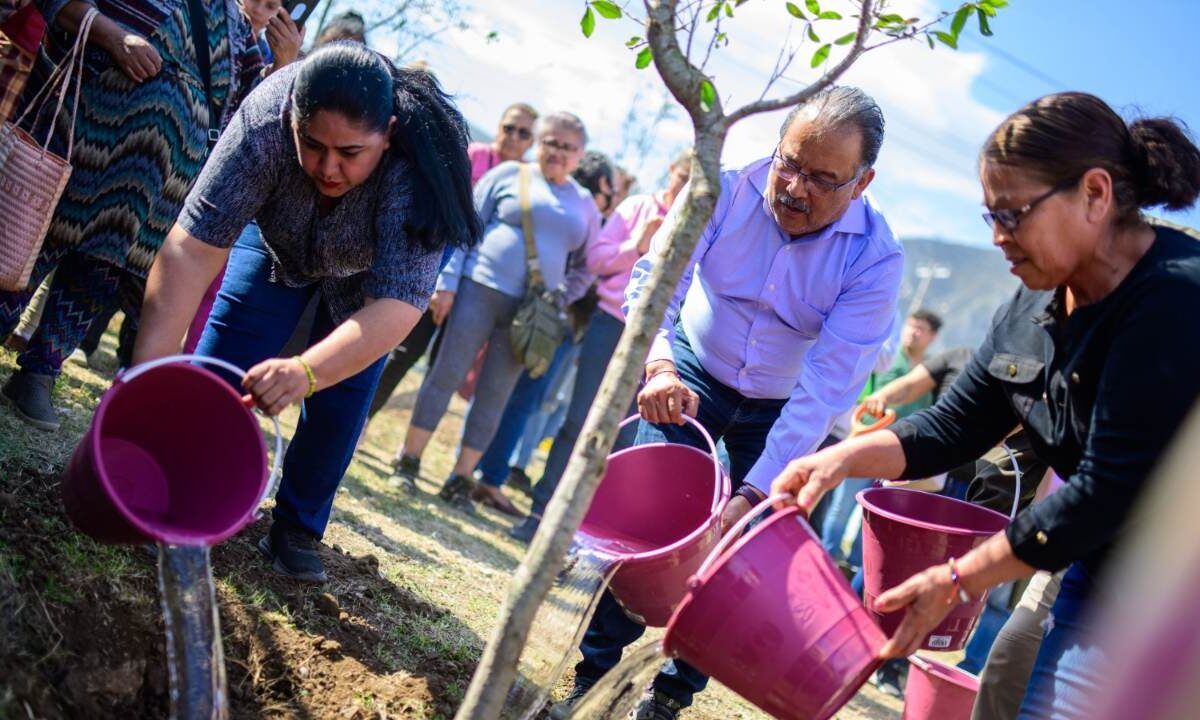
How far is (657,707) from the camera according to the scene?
337 cm

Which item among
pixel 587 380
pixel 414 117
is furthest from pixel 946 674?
pixel 587 380

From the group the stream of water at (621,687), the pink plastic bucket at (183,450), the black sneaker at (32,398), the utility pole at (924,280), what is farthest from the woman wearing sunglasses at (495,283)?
the utility pole at (924,280)

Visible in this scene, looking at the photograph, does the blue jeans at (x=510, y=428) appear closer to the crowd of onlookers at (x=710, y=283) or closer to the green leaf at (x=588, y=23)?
the crowd of onlookers at (x=710, y=283)

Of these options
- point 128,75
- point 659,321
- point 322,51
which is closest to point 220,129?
point 128,75

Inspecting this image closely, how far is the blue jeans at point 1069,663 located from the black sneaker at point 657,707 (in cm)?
128

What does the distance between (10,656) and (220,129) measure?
97.4 inches

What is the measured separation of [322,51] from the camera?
9.56ft

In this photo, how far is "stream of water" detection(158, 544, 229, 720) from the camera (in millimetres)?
2457

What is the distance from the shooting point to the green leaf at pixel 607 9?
2432mm

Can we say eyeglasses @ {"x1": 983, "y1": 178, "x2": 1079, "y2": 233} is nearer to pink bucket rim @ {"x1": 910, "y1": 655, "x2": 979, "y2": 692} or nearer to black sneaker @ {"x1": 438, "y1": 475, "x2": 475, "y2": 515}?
pink bucket rim @ {"x1": 910, "y1": 655, "x2": 979, "y2": 692}

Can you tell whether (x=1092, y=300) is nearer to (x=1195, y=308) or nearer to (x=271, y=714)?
(x=1195, y=308)

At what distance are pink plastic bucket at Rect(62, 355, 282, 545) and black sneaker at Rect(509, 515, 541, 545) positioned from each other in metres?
3.34

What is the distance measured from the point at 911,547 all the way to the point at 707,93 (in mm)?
1420

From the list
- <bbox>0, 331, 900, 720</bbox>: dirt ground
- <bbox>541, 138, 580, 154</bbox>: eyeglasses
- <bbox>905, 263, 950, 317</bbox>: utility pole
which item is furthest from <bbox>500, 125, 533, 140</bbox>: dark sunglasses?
<bbox>905, 263, 950, 317</bbox>: utility pole
